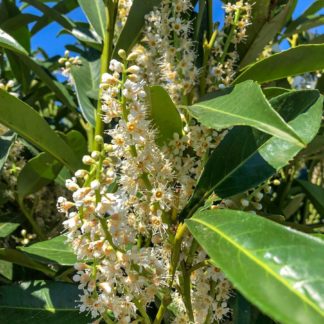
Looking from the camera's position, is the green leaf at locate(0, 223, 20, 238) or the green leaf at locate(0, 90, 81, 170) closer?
the green leaf at locate(0, 90, 81, 170)

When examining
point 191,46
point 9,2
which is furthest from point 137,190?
point 9,2

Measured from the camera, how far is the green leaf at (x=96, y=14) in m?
1.61

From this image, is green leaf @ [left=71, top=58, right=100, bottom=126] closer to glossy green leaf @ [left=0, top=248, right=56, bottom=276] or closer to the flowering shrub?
the flowering shrub

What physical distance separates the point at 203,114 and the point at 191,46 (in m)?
0.35

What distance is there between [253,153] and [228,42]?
382mm

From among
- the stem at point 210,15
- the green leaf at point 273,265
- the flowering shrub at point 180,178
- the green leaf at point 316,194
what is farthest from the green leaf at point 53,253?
the green leaf at point 316,194

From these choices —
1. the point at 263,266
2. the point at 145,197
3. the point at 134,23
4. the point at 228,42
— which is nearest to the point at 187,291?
the point at 145,197

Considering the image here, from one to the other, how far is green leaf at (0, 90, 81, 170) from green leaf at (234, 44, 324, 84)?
18.1 inches

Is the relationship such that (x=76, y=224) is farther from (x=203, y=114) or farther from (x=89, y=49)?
(x=89, y=49)

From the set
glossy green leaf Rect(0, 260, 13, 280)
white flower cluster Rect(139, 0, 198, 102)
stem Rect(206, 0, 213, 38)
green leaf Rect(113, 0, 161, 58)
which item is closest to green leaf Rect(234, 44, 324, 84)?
white flower cluster Rect(139, 0, 198, 102)

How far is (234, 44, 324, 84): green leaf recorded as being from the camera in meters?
1.12

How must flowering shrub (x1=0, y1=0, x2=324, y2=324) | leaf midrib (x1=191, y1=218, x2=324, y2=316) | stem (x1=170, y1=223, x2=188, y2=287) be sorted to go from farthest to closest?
stem (x1=170, y1=223, x2=188, y2=287) → flowering shrub (x1=0, y1=0, x2=324, y2=324) → leaf midrib (x1=191, y1=218, x2=324, y2=316)

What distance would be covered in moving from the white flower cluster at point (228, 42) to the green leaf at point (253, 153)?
0.26 metres

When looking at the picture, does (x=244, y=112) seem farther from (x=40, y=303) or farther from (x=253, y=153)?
(x=40, y=303)
